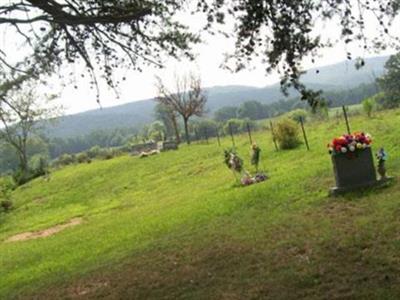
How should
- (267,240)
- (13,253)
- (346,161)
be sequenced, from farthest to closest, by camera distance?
1. (13,253)
2. (346,161)
3. (267,240)

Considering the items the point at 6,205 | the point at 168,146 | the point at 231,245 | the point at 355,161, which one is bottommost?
the point at 6,205

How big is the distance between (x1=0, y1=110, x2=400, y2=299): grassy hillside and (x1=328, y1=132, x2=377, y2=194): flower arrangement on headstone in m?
0.49

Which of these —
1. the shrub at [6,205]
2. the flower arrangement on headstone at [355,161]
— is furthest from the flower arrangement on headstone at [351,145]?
the shrub at [6,205]

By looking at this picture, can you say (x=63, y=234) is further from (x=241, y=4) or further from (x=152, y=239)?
(x=241, y=4)

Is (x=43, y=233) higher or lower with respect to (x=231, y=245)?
lower

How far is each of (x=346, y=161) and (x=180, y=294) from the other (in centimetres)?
569

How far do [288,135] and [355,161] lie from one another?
14.8 meters

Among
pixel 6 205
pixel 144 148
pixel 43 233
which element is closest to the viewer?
pixel 43 233

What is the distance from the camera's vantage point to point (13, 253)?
18250 mm

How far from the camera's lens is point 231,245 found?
10406mm

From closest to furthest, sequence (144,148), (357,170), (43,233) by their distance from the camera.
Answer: (357,170), (43,233), (144,148)

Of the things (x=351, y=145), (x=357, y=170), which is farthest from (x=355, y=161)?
(x=351, y=145)

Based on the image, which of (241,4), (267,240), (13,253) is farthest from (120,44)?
(13,253)

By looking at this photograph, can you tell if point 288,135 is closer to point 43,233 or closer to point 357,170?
point 43,233
